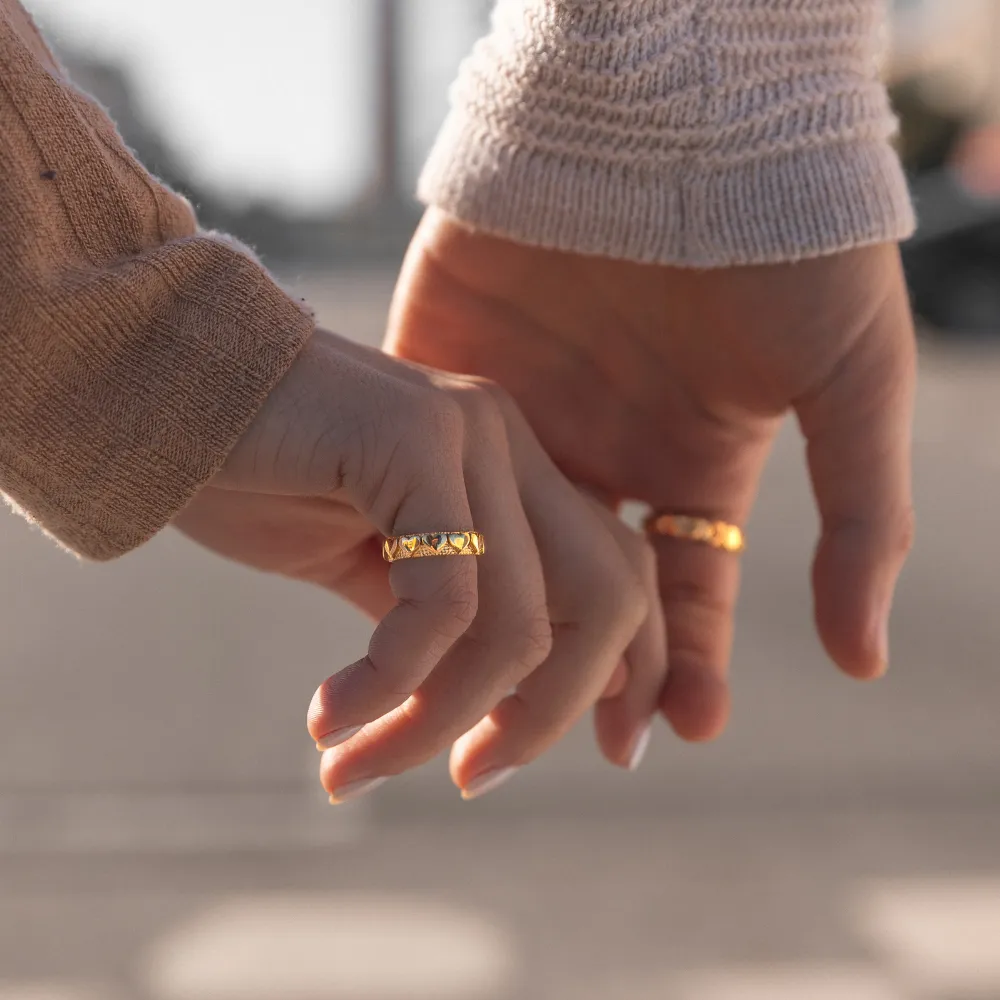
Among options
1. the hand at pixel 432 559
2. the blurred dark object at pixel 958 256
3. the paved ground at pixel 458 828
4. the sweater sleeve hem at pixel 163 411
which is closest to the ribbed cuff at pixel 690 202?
the hand at pixel 432 559

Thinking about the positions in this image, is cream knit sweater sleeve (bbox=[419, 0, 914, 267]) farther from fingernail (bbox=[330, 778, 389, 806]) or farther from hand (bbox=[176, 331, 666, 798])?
fingernail (bbox=[330, 778, 389, 806])

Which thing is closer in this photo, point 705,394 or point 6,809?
point 705,394

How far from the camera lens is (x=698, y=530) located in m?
0.81

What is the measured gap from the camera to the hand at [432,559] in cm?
55

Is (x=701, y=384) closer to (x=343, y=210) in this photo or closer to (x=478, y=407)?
(x=478, y=407)

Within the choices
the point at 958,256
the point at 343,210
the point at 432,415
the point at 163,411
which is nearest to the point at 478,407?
the point at 432,415

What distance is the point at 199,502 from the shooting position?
71 cm

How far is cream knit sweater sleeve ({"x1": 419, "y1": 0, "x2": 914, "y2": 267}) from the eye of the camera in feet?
2.30

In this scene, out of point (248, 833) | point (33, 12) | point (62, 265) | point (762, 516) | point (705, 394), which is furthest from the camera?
point (762, 516)

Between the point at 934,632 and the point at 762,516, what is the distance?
48 centimetres

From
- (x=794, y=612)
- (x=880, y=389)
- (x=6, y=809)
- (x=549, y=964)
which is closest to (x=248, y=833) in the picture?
(x=6, y=809)

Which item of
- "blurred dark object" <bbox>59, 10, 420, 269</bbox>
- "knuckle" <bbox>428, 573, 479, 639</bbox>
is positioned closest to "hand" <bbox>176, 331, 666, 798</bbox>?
"knuckle" <bbox>428, 573, 479, 639</bbox>

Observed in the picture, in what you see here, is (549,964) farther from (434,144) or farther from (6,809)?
(434,144)

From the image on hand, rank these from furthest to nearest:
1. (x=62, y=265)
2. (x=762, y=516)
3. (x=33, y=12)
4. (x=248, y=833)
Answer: (x=762, y=516) < (x=248, y=833) < (x=33, y=12) < (x=62, y=265)
